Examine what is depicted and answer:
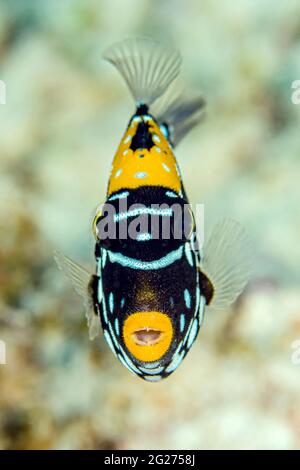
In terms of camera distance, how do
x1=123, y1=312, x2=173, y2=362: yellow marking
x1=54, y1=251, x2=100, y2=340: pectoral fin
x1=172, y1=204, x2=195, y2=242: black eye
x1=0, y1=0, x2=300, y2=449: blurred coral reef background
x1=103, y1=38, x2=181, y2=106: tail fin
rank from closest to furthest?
x1=123, y1=312, x2=173, y2=362: yellow marking, x1=172, y1=204, x2=195, y2=242: black eye, x1=54, y1=251, x2=100, y2=340: pectoral fin, x1=103, y1=38, x2=181, y2=106: tail fin, x1=0, y1=0, x2=300, y2=449: blurred coral reef background

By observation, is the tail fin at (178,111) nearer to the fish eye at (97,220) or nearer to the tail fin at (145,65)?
the tail fin at (145,65)

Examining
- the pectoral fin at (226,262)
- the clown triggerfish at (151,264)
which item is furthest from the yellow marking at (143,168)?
the pectoral fin at (226,262)

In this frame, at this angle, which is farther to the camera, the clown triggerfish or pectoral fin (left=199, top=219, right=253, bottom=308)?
pectoral fin (left=199, top=219, right=253, bottom=308)

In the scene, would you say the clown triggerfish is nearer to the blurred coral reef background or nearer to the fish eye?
the fish eye

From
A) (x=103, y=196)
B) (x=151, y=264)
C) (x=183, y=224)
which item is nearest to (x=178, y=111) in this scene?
(x=183, y=224)

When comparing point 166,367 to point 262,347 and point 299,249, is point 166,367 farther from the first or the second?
point 299,249

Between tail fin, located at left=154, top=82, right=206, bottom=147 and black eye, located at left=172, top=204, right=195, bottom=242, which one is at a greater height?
tail fin, located at left=154, top=82, right=206, bottom=147

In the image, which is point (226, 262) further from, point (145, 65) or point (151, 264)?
point (145, 65)

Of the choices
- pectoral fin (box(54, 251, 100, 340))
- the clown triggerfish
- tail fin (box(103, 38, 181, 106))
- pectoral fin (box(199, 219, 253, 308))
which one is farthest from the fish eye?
tail fin (box(103, 38, 181, 106))
